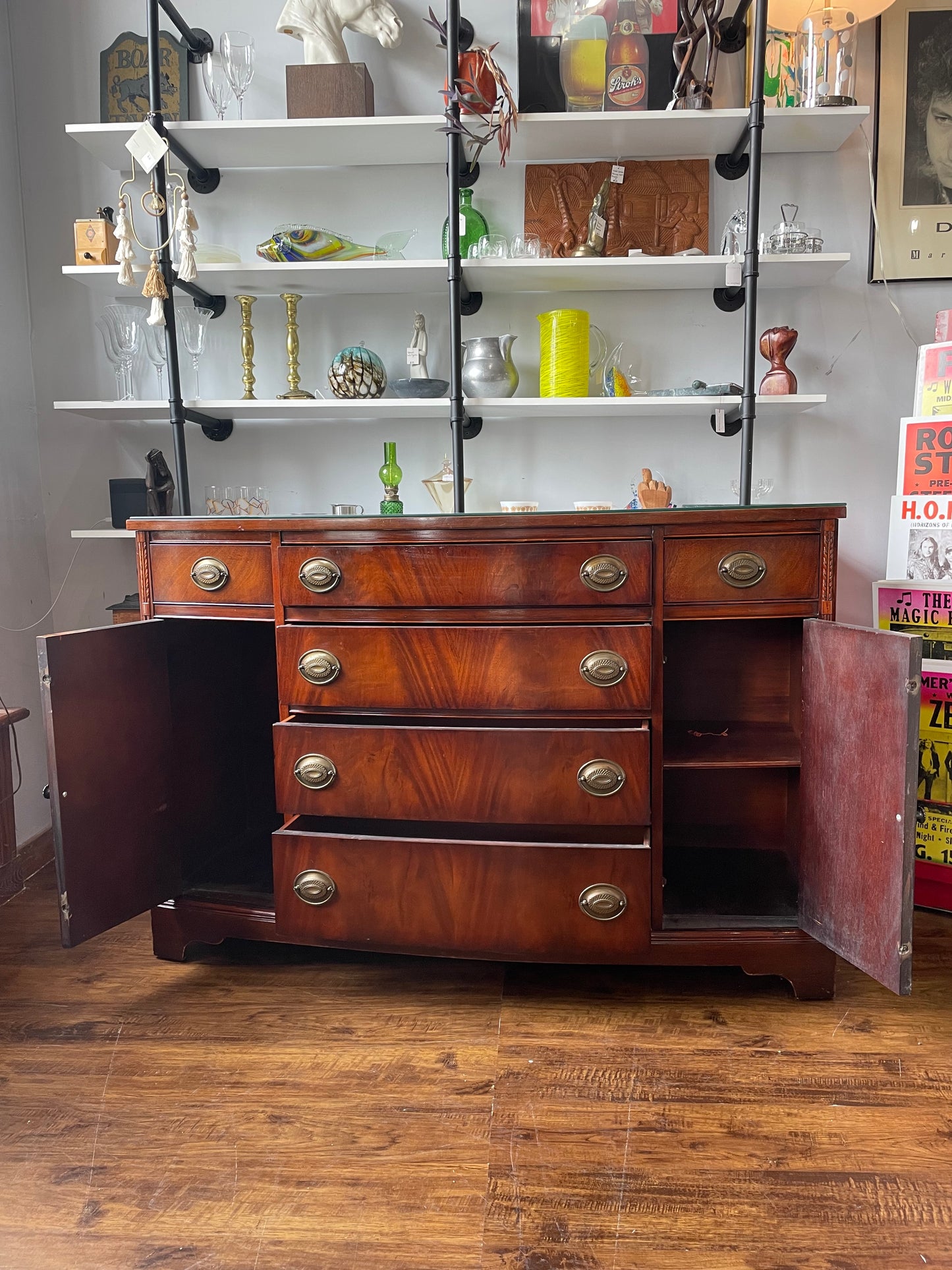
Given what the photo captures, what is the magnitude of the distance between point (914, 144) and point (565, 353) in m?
1.05

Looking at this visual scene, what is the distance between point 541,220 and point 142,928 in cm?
201

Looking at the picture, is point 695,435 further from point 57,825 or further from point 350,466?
point 57,825

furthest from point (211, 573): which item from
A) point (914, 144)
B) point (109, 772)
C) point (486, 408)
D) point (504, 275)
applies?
point (914, 144)

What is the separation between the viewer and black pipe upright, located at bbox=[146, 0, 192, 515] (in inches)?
69.5

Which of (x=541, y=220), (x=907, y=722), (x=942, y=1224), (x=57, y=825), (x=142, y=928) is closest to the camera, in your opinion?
(x=942, y=1224)

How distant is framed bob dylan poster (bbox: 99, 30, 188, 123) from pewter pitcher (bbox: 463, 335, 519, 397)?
3.38 ft

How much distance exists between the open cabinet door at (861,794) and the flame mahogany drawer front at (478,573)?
340 millimetres

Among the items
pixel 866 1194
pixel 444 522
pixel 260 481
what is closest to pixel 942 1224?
pixel 866 1194

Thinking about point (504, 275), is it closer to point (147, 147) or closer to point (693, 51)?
point (693, 51)

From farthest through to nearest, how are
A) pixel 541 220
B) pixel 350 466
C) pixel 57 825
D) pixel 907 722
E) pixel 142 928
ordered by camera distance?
1. pixel 350 466
2. pixel 541 220
3. pixel 142 928
4. pixel 57 825
5. pixel 907 722

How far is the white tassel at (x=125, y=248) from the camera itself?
167 cm

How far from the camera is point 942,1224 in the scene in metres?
0.97

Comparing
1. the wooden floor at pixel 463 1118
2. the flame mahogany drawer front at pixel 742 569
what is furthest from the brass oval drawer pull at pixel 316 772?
the flame mahogany drawer front at pixel 742 569

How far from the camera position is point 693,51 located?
70.0 inches
